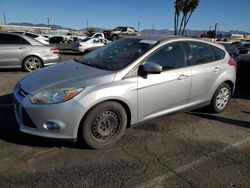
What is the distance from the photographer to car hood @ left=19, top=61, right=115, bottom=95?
→ 331 centimetres

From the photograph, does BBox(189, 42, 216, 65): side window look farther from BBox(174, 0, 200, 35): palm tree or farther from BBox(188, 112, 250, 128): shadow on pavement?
BBox(174, 0, 200, 35): palm tree

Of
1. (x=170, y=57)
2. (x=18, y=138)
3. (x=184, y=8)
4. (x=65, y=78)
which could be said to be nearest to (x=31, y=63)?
(x=18, y=138)

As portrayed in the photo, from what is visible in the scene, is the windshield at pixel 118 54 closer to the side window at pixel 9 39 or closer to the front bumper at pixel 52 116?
the front bumper at pixel 52 116

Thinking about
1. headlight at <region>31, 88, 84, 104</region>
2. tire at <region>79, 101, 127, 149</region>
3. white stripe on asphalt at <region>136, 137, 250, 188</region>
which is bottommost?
white stripe on asphalt at <region>136, 137, 250, 188</region>

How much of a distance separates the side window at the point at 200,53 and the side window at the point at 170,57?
0.86 ft

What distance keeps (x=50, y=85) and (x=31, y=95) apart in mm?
266

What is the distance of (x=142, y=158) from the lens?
10.9 feet

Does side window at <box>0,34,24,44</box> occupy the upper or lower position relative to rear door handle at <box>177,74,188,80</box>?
upper

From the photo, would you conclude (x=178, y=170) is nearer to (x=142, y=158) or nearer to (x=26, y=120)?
(x=142, y=158)

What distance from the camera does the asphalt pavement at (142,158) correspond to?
2.86m

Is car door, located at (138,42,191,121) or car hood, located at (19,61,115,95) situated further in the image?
car door, located at (138,42,191,121)

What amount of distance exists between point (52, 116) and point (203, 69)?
2.69 m

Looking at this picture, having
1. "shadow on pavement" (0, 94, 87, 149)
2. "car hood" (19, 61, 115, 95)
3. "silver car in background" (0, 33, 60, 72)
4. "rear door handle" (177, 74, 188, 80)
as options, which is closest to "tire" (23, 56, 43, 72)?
"silver car in background" (0, 33, 60, 72)

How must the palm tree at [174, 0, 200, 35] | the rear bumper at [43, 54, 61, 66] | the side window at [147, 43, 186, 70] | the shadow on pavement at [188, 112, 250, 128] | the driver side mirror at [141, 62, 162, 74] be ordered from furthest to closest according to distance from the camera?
the palm tree at [174, 0, 200, 35] → the rear bumper at [43, 54, 61, 66] → the shadow on pavement at [188, 112, 250, 128] → the side window at [147, 43, 186, 70] → the driver side mirror at [141, 62, 162, 74]
